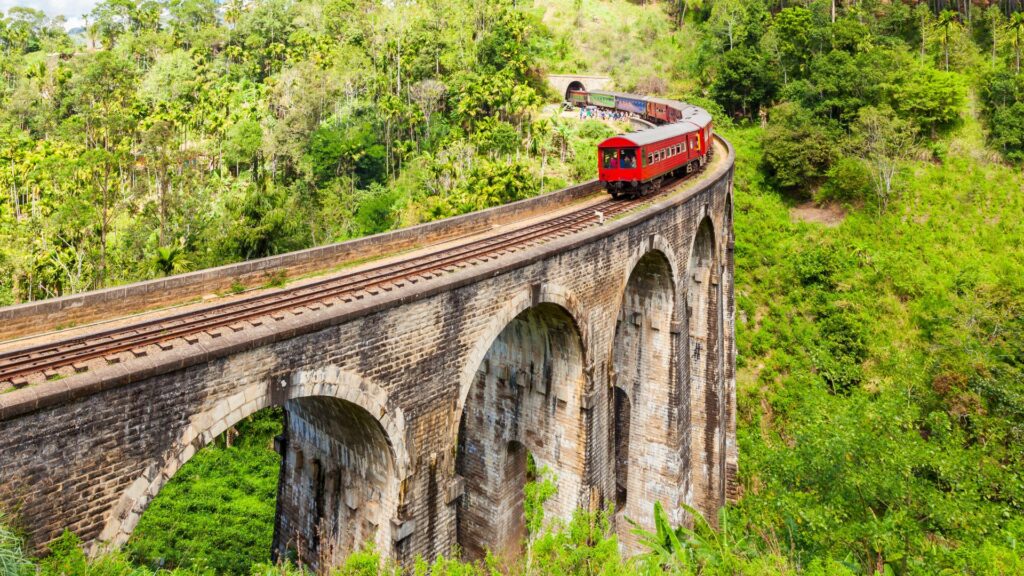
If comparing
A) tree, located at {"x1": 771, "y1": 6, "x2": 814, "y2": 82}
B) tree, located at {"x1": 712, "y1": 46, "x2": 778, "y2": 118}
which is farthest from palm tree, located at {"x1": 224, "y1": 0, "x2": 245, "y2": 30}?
tree, located at {"x1": 771, "y1": 6, "x2": 814, "y2": 82}

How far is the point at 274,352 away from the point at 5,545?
351cm

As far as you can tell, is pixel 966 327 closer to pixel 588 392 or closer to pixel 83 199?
pixel 588 392

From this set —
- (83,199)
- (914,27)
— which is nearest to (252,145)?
(83,199)

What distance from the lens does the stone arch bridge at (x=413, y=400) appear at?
23.7ft

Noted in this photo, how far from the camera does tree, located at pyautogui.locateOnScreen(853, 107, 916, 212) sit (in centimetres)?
3853

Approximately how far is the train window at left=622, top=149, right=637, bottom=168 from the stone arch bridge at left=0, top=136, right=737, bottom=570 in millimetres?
1572

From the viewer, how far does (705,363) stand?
25609mm

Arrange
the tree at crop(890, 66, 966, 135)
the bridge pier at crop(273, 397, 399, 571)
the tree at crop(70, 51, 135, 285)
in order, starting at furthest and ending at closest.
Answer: the tree at crop(890, 66, 966, 135)
the tree at crop(70, 51, 135, 285)
the bridge pier at crop(273, 397, 399, 571)

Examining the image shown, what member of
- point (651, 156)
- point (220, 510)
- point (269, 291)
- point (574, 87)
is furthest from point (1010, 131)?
point (220, 510)

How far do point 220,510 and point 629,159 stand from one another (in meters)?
20.8

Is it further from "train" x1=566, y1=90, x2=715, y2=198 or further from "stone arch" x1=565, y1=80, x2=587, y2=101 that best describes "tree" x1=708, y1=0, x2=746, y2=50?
"train" x1=566, y1=90, x2=715, y2=198

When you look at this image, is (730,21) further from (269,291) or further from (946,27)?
(269,291)

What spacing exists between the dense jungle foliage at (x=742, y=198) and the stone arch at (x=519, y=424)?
2575 millimetres

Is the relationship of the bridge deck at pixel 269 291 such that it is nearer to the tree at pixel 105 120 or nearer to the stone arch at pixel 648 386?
the stone arch at pixel 648 386
